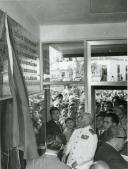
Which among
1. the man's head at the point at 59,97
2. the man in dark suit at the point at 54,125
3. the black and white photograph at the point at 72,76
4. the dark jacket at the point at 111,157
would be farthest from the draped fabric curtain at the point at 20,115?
the man's head at the point at 59,97

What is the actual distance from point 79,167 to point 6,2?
1.80 m

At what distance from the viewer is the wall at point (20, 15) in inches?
109

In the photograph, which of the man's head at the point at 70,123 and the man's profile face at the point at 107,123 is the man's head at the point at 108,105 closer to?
the man's head at the point at 70,123

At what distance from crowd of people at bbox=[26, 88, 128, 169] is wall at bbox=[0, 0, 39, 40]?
109 cm

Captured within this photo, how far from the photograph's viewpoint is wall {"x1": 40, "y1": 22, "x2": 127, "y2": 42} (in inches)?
164

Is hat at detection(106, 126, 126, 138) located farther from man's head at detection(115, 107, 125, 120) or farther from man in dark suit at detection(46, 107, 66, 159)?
man in dark suit at detection(46, 107, 66, 159)

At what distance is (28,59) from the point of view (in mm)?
3508

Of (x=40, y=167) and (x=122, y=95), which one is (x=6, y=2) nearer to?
(x=40, y=167)

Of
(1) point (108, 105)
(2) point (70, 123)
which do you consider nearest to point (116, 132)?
(2) point (70, 123)

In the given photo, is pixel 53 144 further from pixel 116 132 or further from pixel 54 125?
pixel 54 125

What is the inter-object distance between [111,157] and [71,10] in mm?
1838

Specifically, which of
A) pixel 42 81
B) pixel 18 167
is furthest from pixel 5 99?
pixel 42 81

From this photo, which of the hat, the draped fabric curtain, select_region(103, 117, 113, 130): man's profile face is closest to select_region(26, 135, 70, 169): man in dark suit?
the draped fabric curtain

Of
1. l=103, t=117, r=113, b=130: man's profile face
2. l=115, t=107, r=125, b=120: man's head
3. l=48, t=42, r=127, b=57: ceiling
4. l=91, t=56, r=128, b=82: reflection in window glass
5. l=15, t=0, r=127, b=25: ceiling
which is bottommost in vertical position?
l=103, t=117, r=113, b=130: man's profile face
